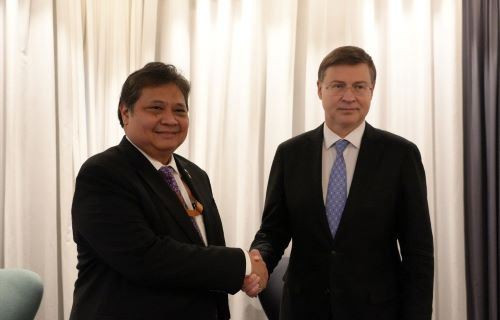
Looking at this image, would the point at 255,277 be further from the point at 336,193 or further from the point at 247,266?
the point at 336,193

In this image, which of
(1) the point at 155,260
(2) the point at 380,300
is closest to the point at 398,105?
(2) the point at 380,300

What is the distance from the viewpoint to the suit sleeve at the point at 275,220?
2.10 meters

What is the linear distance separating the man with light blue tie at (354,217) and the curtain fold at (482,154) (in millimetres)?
1007

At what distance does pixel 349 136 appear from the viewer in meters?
1.97

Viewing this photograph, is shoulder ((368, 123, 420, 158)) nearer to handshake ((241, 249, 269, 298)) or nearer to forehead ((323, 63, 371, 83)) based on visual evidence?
forehead ((323, 63, 371, 83))

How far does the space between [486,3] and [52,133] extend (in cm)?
260

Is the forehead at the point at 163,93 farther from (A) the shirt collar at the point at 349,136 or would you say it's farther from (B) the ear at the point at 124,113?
(A) the shirt collar at the point at 349,136

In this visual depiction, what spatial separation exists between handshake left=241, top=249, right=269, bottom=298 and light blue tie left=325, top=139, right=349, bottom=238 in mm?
321

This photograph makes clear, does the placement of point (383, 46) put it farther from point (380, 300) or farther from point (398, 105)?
point (380, 300)

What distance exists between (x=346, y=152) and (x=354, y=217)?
0.27 meters

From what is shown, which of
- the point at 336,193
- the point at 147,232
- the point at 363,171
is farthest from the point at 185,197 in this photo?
the point at 363,171

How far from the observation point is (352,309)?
184 centimetres

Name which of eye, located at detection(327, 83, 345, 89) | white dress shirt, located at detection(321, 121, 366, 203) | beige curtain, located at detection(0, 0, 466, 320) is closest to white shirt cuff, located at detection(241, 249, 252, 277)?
white dress shirt, located at detection(321, 121, 366, 203)

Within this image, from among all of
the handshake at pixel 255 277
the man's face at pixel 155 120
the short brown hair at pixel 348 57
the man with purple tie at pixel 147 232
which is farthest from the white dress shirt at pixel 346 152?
the man's face at pixel 155 120
